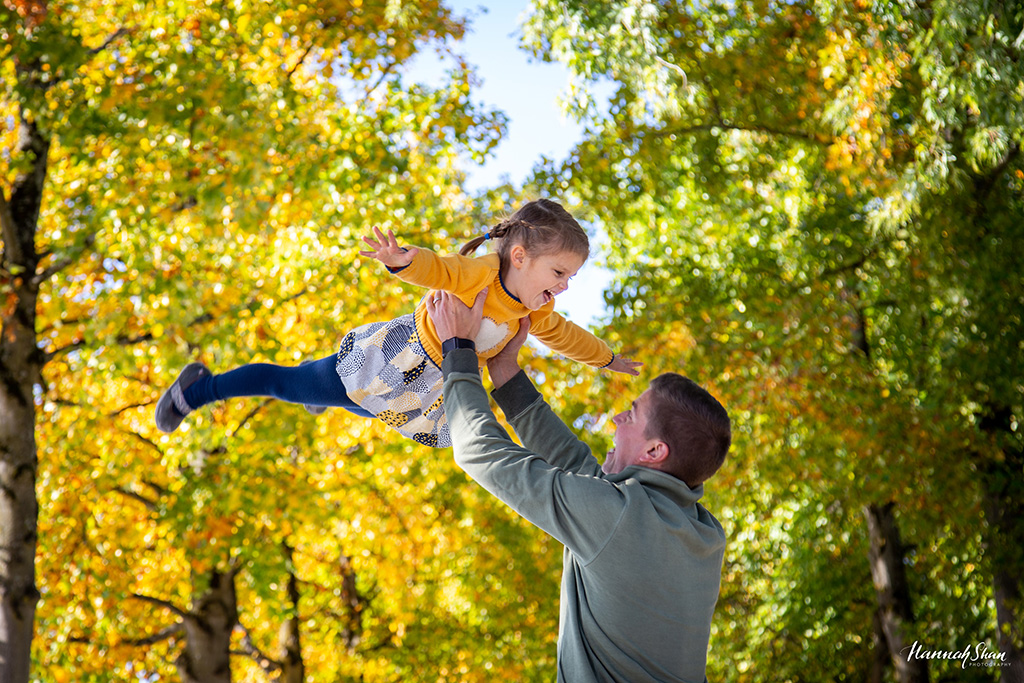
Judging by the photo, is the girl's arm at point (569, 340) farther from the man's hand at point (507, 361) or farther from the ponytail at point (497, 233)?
the ponytail at point (497, 233)

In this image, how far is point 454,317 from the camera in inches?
99.0

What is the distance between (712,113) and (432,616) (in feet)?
23.4

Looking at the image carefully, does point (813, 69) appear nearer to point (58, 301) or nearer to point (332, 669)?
point (58, 301)

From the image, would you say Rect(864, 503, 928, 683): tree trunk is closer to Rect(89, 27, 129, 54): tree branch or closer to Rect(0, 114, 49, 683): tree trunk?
Rect(0, 114, 49, 683): tree trunk

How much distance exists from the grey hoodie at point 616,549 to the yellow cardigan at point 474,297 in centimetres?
40

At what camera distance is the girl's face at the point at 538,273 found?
284 cm

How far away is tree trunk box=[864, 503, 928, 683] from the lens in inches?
346

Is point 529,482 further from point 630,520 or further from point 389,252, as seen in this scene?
point 389,252

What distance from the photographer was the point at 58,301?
7.14 metres

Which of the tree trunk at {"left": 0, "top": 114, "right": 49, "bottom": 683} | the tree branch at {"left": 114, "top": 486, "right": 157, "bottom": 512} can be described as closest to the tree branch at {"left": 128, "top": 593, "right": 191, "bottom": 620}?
the tree branch at {"left": 114, "top": 486, "right": 157, "bottom": 512}

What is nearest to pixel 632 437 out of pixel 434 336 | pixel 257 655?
pixel 434 336

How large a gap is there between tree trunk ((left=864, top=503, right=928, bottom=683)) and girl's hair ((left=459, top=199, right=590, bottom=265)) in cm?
727

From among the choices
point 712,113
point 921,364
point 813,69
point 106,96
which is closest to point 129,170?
point 106,96
